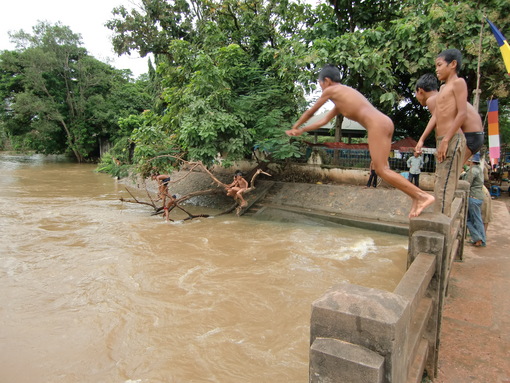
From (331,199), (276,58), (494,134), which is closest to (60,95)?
(276,58)

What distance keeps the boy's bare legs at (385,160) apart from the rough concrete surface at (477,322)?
4.15ft

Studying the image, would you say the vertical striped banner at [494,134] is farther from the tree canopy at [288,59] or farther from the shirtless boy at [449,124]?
the shirtless boy at [449,124]

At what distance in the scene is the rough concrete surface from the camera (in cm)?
276

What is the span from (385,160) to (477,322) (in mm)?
1994

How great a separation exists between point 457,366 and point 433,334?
56cm

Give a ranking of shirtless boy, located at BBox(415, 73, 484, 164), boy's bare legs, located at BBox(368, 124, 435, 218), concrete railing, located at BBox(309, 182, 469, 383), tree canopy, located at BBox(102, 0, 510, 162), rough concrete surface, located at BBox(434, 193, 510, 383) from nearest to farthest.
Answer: concrete railing, located at BBox(309, 182, 469, 383), rough concrete surface, located at BBox(434, 193, 510, 383), boy's bare legs, located at BBox(368, 124, 435, 218), shirtless boy, located at BBox(415, 73, 484, 164), tree canopy, located at BBox(102, 0, 510, 162)

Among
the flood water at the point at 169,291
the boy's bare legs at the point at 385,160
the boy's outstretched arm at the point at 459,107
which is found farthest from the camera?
the flood water at the point at 169,291

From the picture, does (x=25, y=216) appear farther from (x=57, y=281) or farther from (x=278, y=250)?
(x=278, y=250)

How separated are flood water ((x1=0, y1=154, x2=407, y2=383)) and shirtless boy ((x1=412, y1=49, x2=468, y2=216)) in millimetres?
2389

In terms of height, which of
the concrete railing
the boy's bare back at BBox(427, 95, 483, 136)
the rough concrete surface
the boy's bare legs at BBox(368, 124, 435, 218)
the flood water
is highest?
the boy's bare back at BBox(427, 95, 483, 136)

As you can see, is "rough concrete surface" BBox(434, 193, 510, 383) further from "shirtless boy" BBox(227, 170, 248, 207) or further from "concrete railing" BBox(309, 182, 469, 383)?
"shirtless boy" BBox(227, 170, 248, 207)

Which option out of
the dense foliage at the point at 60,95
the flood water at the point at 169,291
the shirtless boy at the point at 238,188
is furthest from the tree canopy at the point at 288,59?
the dense foliage at the point at 60,95

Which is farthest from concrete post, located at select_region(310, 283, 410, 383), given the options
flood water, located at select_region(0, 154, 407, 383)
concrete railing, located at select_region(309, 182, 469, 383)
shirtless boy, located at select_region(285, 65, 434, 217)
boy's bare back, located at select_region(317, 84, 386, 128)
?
flood water, located at select_region(0, 154, 407, 383)

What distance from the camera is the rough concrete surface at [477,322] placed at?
9.05 feet
